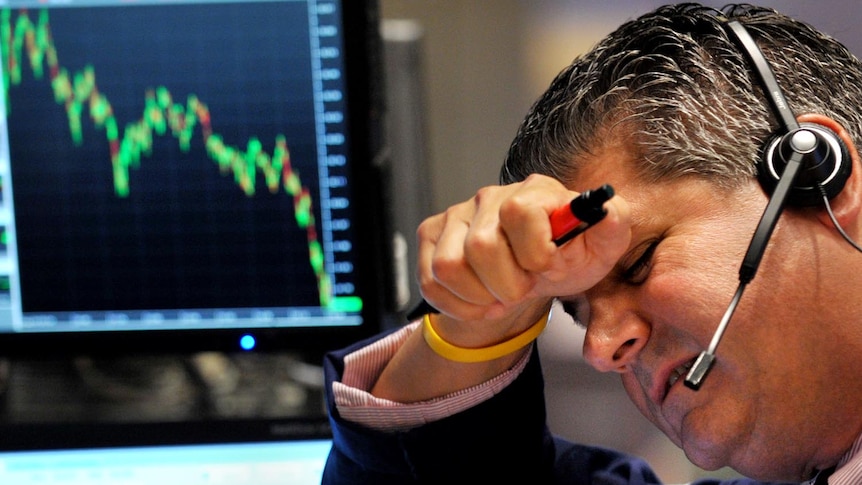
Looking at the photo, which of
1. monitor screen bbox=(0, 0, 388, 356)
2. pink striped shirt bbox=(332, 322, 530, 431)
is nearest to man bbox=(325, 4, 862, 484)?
pink striped shirt bbox=(332, 322, 530, 431)

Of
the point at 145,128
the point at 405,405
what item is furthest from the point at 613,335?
the point at 145,128

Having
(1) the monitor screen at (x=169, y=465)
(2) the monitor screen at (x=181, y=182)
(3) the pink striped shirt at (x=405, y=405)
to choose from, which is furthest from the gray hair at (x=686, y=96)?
(1) the monitor screen at (x=169, y=465)

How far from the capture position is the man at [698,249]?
0.80 m

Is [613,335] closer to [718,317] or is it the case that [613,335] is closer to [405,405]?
[718,317]

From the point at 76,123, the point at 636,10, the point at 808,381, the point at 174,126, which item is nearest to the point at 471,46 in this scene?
the point at 636,10

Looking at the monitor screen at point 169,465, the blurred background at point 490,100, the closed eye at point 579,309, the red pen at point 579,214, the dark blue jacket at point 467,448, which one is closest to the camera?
the red pen at point 579,214

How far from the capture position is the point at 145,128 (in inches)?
50.8

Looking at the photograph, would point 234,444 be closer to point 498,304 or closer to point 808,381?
point 498,304

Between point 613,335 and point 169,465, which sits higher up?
point 613,335

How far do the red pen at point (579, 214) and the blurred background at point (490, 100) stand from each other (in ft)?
2.32

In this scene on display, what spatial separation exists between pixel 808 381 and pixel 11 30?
99 cm

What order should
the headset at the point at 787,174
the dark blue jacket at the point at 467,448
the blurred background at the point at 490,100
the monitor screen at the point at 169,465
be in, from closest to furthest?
the headset at the point at 787,174, the dark blue jacket at the point at 467,448, the monitor screen at the point at 169,465, the blurred background at the point at 490,100

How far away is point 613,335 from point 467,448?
0.28 meters

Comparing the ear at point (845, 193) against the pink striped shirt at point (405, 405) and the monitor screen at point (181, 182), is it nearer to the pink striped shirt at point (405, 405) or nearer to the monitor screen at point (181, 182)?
the pink striped shirt at point (405, 405)
